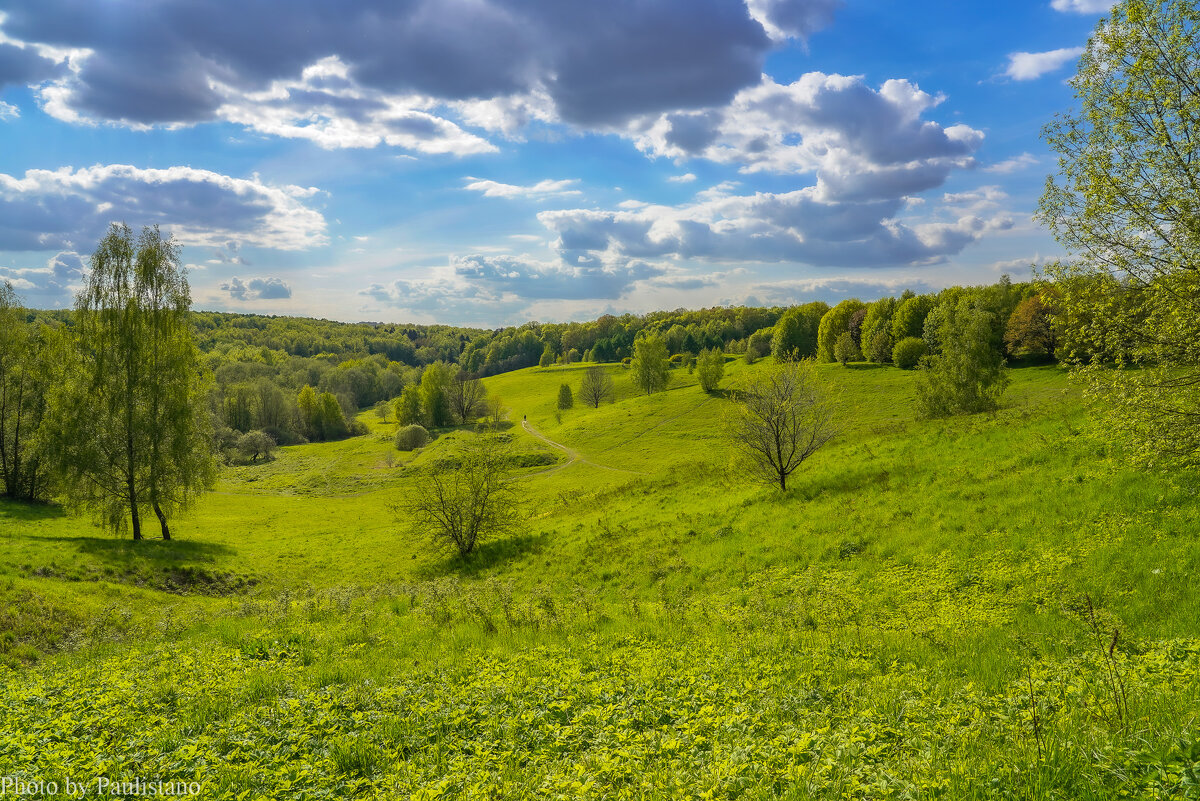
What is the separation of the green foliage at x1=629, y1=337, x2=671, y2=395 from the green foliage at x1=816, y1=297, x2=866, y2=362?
94.1 feet

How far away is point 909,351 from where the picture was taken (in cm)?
8050

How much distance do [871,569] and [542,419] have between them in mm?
91978

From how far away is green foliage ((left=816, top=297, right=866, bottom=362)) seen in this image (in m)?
98.2

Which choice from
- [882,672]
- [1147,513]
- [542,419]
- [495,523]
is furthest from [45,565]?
[542,419]

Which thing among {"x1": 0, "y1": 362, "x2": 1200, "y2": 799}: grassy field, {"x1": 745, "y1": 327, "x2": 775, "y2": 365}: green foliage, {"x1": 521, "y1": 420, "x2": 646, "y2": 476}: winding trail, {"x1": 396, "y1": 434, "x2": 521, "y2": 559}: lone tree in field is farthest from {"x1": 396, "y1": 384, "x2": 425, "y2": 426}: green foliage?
{"x1": 396, "y1": 434, "x2": 521, "y2": 559}: lone tree in field

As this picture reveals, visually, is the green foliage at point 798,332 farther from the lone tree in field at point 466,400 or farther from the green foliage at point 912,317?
the lone tree in field at point 466,400

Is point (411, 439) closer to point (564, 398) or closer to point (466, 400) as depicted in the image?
point (466, 400)

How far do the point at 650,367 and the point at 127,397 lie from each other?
8074 centimetres

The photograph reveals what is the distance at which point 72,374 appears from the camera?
30.5m

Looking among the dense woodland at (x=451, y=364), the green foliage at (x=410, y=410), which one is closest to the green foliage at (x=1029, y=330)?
the dense woodland at (x=451, y=364)

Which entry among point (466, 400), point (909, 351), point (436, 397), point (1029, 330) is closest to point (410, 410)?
point (436, 397)

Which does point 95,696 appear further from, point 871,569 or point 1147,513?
point 1147,513

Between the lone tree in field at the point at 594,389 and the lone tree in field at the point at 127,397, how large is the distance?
82.5 metres

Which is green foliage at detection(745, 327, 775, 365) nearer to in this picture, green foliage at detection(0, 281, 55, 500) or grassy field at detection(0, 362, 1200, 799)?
grassy field at detection(0, 362, 1200, 799)
